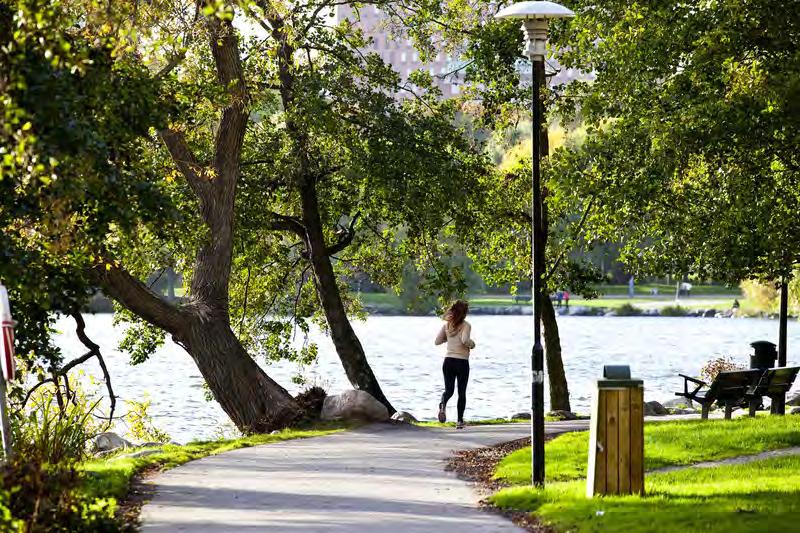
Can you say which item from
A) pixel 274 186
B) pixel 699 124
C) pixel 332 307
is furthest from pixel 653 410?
pixel 699 124

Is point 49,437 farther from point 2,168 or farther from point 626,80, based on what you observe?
point 626,80

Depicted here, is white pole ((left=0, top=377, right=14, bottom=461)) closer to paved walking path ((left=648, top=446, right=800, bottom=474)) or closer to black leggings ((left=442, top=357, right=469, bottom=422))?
paved walking path ((left=648, top=446, right=800, bottom=474))

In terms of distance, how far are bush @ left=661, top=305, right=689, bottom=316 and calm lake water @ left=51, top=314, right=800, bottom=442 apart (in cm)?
263

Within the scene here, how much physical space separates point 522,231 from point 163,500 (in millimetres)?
15931

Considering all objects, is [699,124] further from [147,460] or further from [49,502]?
[49,502]

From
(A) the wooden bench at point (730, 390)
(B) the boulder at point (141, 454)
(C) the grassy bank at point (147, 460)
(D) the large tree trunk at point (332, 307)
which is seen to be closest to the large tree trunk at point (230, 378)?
(C) the grassy bank at point (147, 460)

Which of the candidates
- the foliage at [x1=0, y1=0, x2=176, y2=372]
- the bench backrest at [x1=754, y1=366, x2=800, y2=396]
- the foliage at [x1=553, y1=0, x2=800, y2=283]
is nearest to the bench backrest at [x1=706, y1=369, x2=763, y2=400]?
the bench backrest at [x1=754, y1=366, x2=800, y2=396]

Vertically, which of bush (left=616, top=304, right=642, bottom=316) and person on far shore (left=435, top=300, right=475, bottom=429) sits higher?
person on far shore (left=435, top=300, right=475, bottom=429)

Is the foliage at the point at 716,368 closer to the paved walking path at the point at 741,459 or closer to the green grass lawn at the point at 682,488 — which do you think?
the green grass lawn at the point at 682,488

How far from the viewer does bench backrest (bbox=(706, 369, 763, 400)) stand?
18.2 m

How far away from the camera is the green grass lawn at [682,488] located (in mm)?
9875

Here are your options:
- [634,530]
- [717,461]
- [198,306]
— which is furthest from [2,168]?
[198,306]

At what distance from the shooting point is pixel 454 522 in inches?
408

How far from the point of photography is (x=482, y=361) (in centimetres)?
5834
